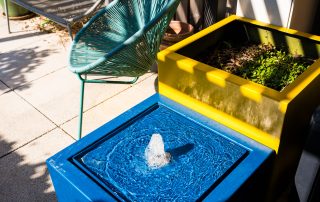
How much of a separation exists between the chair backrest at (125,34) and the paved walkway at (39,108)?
605 mm

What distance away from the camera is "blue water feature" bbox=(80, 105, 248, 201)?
1.66m

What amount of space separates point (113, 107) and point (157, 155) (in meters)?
1.62

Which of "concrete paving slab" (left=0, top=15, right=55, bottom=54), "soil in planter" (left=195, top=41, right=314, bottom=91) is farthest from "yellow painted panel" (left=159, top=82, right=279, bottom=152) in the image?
"concrete paving slab" (left=0, top=15, right=55, bottom=54)

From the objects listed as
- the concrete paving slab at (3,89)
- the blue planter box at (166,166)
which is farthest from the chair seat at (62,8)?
the blue planter box at (166,166)

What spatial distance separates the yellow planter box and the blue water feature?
0.47ft

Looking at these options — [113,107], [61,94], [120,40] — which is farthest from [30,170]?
[120,40]

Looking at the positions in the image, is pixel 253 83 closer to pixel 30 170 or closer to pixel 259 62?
pixel 259 62

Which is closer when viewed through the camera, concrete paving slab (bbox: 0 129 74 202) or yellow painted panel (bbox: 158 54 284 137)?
yellow painted panel (bbox: 158 54 284 137)

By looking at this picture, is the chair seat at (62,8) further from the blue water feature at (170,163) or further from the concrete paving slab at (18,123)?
the blue water feature at (170,163)

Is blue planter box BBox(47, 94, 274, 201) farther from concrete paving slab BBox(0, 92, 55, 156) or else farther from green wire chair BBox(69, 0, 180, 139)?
concrete paving slab BBox(0, 92, 55, 156)

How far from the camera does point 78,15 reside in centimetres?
357

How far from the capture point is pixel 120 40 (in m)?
3.18

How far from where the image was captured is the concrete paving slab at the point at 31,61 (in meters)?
3.94

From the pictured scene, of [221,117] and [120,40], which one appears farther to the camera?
[120,40]
